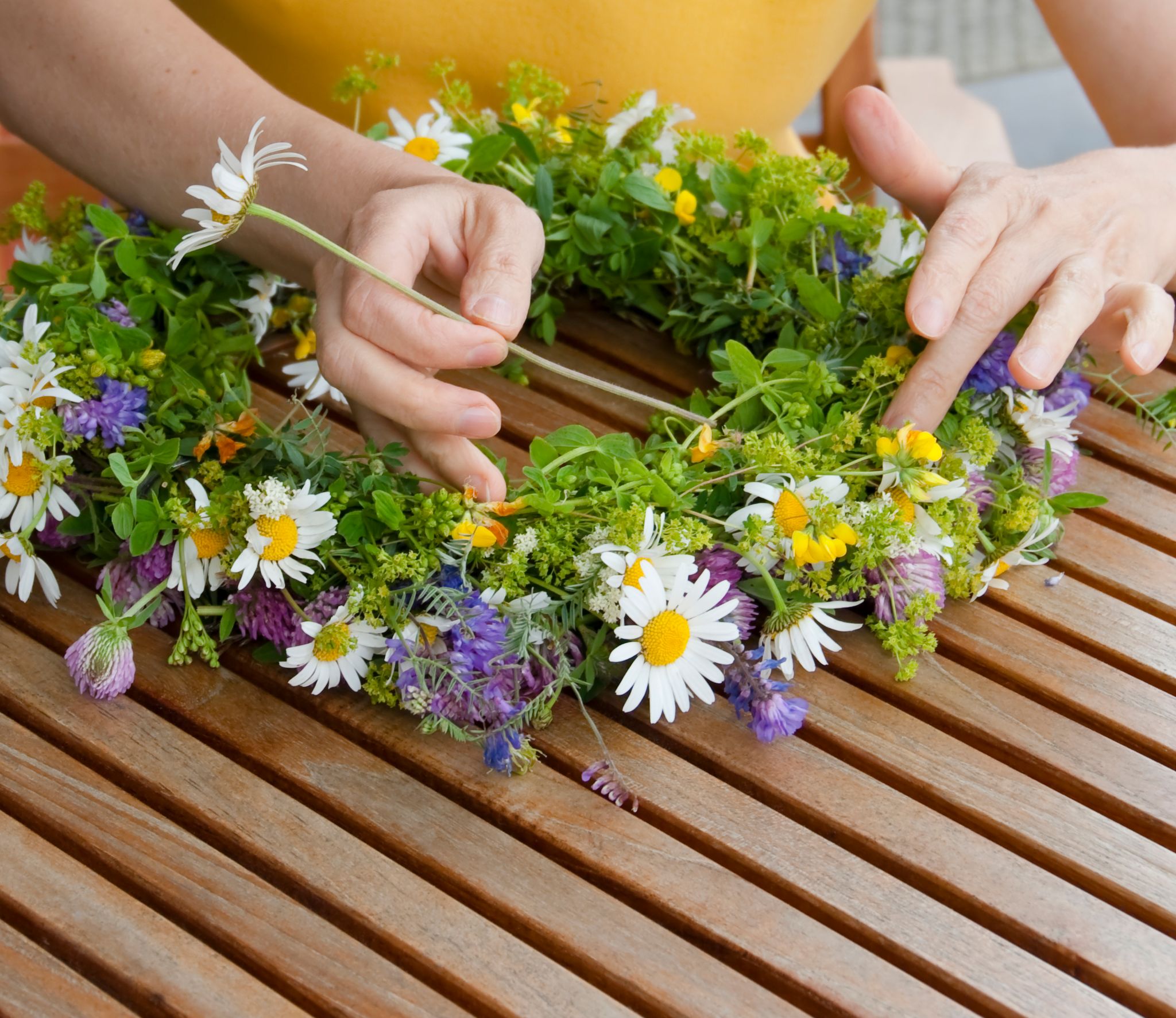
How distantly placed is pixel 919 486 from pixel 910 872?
10.3 inches

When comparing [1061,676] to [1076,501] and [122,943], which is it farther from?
[122,943]

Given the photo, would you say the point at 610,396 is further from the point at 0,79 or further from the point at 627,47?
the point at 0,79

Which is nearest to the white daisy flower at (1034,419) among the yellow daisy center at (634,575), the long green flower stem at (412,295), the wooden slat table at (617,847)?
the wooden slat table at (617,847)

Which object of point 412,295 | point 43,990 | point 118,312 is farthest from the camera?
point 118,312

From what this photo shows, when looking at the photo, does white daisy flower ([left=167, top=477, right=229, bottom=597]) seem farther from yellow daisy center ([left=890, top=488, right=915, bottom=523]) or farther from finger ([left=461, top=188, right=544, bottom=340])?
yellow daisy center ([left=890, top=488, right=915, bottom=523])

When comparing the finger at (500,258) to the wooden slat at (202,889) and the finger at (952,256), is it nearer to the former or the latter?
the finger at (952,256)

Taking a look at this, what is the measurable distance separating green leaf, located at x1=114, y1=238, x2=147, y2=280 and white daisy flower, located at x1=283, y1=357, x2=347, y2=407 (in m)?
0.14

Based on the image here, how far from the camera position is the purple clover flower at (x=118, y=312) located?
98cm

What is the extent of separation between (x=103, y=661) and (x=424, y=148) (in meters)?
0.58

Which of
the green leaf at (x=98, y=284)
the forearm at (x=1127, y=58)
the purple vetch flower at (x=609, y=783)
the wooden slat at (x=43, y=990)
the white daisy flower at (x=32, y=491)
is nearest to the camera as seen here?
the wooden slat at (x=43, y=990)

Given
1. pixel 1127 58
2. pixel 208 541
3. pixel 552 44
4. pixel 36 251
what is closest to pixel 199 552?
pixel 208 541

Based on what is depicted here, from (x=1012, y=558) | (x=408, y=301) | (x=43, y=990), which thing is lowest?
(x=43, y=990)

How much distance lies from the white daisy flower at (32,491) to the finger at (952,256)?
2.06 ft

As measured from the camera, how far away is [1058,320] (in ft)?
2.92
